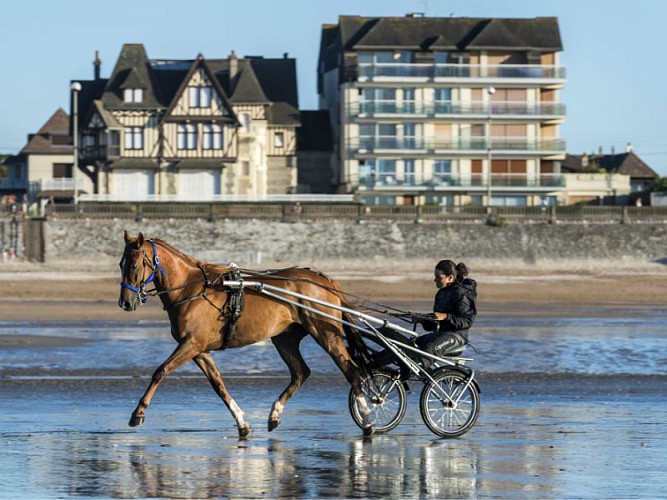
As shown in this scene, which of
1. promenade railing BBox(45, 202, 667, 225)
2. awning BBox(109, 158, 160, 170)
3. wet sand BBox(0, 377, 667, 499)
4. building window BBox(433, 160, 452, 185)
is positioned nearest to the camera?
wet sand BBox(0, 377, 667, 499)

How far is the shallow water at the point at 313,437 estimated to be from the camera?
10594mm

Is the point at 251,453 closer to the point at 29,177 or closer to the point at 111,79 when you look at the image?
the point at 111,79

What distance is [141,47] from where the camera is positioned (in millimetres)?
77812

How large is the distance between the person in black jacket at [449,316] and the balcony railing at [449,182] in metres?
61.7

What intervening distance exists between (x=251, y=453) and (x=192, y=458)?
2.13 ft

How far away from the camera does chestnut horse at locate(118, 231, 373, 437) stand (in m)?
13.2

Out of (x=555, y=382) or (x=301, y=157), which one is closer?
(x=555, y=382)

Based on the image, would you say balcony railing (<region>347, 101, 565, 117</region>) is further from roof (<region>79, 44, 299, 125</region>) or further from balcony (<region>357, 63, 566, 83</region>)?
roof (<region>79, 44, 299, 125</region>)

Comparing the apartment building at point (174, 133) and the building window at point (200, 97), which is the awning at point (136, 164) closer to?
the apartment building at point (174, 133)

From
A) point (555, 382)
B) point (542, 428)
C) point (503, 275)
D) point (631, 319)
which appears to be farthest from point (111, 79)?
point (542, 428)

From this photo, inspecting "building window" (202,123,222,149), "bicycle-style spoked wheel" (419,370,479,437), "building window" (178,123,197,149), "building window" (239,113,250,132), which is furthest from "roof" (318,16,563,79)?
"bicycle-style spoked wheel" (419,370,479,437)

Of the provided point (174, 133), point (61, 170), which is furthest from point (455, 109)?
point (61, 170)

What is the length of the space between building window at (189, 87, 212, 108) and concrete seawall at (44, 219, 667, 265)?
13.5m

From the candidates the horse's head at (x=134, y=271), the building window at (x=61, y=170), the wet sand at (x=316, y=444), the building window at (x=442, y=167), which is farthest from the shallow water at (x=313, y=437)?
the building window at (x=61, y=170)
